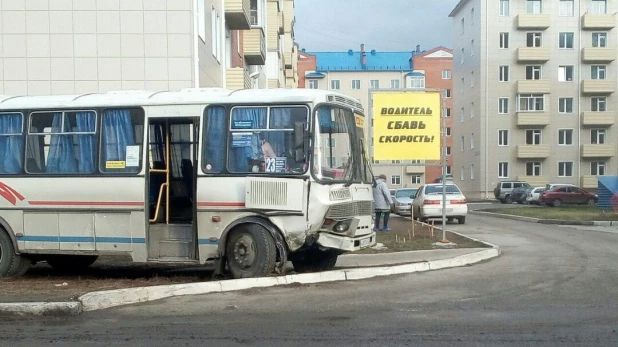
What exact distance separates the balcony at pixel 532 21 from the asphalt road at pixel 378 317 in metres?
56.1

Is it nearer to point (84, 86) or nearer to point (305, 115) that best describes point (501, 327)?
point (305, 115)

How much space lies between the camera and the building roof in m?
94.9

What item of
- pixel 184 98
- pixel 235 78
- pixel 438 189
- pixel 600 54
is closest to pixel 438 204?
pixel 438 189

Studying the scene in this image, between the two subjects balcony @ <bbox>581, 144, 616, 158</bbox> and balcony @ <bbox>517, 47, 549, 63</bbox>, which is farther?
balcony @ <bbox>581, 144, 616, 158</bbox>

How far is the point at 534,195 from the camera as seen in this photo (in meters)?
53.4

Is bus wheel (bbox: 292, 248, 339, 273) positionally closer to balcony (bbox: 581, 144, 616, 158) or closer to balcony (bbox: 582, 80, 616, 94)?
balcony (bbox: 581, 144, 616, 158)

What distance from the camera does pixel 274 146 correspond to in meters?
11.3

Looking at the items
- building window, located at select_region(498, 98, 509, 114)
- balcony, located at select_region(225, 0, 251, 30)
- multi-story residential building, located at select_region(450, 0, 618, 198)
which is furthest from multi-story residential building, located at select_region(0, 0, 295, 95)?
building window, located at select_region(498, 98, 509, 114)

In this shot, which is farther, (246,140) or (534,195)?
(534,195)

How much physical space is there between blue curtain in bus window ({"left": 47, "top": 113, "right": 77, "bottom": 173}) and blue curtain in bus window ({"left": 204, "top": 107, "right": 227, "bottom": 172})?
2.35m

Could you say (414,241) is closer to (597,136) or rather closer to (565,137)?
(565,137)

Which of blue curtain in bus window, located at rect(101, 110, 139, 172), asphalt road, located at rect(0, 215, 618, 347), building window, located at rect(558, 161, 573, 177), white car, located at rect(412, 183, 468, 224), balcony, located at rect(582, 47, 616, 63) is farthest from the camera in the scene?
building window, located at rect(558, 161, 573, 177)

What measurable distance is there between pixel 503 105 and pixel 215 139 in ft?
189

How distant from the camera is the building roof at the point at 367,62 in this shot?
94938 mm
